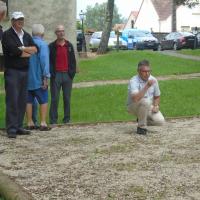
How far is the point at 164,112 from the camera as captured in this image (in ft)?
40.1

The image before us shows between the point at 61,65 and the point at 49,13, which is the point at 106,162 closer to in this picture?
the point at 61,65

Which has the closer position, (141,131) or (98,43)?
(141,131)

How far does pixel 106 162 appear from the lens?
7.39 m

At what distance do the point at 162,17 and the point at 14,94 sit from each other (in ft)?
259

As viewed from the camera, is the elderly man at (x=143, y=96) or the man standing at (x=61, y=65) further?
the man standing at (x=61, y=65)

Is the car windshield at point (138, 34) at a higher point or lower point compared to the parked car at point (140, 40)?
higher

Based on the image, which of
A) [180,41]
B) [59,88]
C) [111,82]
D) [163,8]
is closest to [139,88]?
[59,88]

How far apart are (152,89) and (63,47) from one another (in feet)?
6.05

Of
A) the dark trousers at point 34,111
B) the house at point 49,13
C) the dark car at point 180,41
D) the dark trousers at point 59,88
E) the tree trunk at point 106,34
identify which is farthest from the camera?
the dark car at point 180,41

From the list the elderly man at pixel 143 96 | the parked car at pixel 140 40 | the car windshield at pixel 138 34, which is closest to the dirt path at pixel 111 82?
the elderly man at pixel 143 96

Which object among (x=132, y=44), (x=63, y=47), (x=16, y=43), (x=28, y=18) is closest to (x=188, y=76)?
(x=28, y=18)

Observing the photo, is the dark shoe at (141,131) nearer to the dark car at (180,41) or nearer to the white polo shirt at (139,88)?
the white polo shirt at (139,88)

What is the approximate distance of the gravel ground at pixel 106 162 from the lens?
6.11 m

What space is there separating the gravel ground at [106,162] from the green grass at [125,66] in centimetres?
976
